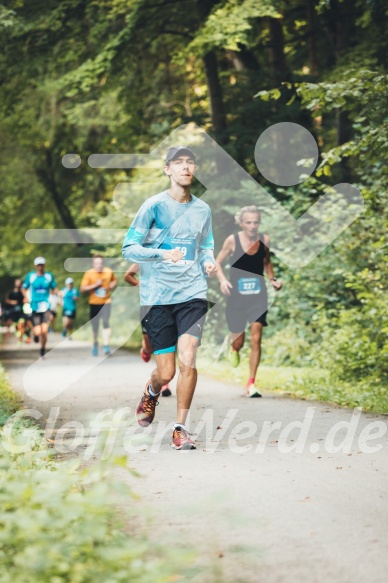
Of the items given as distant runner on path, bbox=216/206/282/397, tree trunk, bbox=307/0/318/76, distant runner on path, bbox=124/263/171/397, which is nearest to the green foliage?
distant runner on path, bbox=124/263/171/397

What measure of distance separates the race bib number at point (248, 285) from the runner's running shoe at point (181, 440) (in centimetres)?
438

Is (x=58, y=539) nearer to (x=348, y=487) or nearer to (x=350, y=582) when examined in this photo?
(x=350, y=582)

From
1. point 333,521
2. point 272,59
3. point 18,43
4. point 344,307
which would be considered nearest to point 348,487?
point 333,521

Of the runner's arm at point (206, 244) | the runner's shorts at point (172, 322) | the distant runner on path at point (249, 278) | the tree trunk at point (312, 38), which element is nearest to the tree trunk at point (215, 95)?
the tree trunk at point (312, 38)

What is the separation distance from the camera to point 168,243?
7543 millimetres

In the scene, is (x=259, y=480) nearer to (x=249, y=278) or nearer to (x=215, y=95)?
(x=249, y=278)

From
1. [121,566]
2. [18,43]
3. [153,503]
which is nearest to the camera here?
[121,566]

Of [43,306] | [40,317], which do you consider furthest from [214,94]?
[40,317]

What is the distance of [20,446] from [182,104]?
20.2 m

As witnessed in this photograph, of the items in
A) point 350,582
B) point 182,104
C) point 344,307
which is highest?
point 182,104

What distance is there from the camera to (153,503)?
17.5ft

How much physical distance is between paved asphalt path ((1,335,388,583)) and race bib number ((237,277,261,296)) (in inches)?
47.1

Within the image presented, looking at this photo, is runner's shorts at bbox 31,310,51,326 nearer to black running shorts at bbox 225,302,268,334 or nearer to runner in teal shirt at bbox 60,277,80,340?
runner in teal shirt at bbox 60,277,80,340

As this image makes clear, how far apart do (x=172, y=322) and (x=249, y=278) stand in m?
4.03
